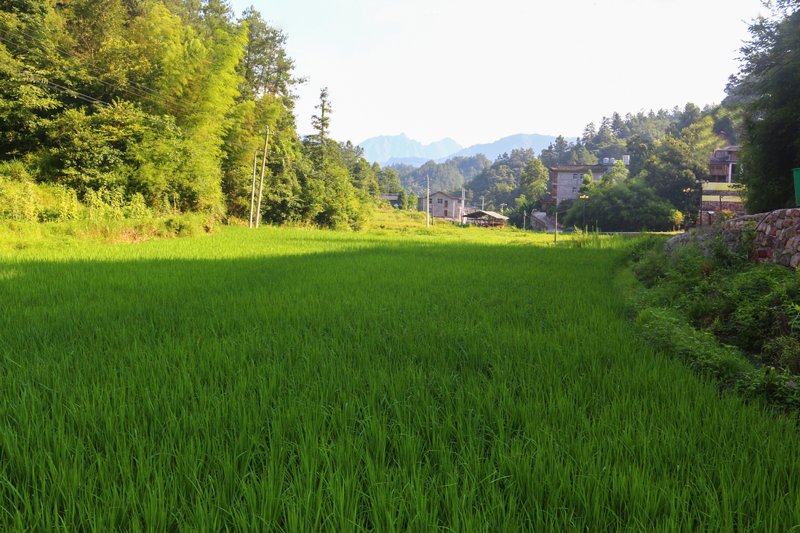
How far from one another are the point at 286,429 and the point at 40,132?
17.1 meters

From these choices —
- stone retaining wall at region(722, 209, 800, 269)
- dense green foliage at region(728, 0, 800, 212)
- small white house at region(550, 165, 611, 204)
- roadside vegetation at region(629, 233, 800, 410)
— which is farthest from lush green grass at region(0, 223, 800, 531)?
small white house at region(550, 165, 611, 204)

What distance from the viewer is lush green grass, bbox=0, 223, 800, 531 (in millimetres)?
1315

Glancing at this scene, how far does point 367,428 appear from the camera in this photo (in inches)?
72.3

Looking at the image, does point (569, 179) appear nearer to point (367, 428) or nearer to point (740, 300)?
point (740, 300)

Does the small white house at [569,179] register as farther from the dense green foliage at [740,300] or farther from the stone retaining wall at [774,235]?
the dense green foliage at [740,300]

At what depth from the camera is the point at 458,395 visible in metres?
2.21

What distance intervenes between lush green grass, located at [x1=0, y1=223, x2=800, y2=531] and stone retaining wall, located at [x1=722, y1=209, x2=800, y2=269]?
6.88ft

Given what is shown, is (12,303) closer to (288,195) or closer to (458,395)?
(458,395)

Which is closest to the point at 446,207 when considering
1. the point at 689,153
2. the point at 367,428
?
the point at 689,153

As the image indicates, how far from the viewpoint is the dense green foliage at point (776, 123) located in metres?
8.17

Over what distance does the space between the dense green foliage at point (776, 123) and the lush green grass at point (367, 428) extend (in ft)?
25.5

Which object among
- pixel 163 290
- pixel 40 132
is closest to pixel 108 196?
pixel 40 132

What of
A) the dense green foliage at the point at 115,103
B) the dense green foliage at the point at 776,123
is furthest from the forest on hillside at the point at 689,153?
the dense green foliage at the point at 115,103

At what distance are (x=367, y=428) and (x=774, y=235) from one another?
5492 mm
